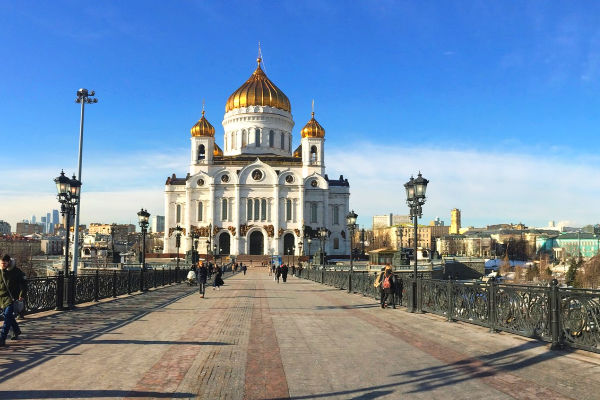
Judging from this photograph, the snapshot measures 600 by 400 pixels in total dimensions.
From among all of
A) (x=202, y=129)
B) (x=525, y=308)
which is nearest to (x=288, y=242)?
(x=202, y=129)

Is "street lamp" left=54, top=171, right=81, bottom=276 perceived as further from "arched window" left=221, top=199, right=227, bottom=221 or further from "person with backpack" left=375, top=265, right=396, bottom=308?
"arched window" left=221, top=199, right=227, bottom=221

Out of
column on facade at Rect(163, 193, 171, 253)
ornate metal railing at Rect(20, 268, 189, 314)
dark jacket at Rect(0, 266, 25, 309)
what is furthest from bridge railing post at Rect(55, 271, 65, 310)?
column on facade at Rect(163, 193, 171, 253)

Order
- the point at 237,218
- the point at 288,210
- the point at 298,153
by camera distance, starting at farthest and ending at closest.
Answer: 1. the point at 298,153
2. the point at 288,210
3. the point at 237,218

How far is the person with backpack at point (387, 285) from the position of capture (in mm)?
16094

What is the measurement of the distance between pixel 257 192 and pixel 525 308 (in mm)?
65613

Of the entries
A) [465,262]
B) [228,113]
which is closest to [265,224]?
[228,113]

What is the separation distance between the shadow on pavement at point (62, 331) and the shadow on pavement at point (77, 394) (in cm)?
80

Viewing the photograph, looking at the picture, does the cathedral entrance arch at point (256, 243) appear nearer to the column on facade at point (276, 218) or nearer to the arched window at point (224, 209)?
the column on facade at point (276, 218)

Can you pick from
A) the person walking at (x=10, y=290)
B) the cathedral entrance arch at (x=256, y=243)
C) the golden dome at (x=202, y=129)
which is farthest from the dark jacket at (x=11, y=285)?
the golden dome at (x=202, y=129)

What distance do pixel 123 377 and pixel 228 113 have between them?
251 ft

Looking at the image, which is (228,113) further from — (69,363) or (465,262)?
(69,363)

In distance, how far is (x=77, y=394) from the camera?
238 inches

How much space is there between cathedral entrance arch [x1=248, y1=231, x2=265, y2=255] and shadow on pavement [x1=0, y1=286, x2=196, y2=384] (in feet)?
185

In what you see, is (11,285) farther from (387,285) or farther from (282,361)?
(387,285)
